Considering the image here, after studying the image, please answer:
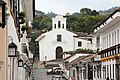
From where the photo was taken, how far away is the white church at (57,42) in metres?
100

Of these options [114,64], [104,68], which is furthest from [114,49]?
[104,68]

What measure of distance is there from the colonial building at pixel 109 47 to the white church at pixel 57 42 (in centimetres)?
5774

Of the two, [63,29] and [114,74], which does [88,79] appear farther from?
[63,29]

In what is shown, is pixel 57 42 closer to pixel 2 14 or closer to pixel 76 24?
pixel 76 24

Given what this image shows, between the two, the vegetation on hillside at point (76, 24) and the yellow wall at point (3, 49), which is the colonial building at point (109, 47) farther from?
the vegetation on hillside at point (76, 24)

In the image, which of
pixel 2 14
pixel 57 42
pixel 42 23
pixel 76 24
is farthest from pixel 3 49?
pixel 42 23

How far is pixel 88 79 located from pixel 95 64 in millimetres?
3561

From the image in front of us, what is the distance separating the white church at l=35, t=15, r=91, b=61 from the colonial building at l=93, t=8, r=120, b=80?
5774 cm

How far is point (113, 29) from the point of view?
109 feet

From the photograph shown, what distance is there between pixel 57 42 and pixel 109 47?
66491mm

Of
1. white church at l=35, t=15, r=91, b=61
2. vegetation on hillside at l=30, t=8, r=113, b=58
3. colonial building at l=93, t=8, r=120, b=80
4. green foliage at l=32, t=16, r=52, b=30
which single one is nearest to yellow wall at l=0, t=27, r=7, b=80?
colonial building at l=93, t=8, r=120, b=80

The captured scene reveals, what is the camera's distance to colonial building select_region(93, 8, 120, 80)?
3044 centimetres

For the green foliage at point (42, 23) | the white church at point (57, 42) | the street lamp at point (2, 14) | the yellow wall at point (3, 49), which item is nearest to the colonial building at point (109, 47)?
the yellow wall at point (3, 49)

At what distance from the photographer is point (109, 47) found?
3528cm
